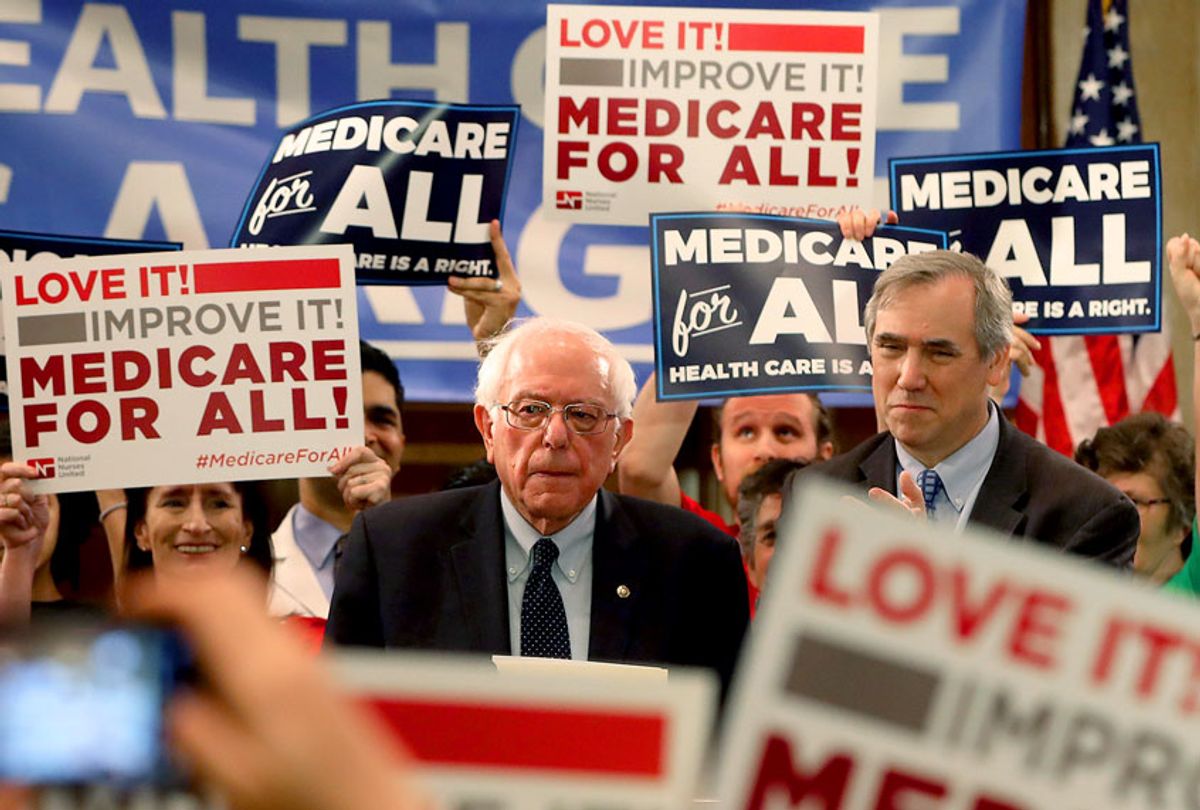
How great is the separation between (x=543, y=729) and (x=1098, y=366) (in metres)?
4.85

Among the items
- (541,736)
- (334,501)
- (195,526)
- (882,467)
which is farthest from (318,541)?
(541,736)

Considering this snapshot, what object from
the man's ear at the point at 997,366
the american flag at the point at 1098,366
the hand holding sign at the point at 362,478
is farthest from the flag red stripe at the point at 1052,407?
the hand holding sign at the point at 362,478

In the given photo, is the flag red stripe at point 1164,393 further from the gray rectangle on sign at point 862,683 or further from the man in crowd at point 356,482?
the gray rectangle on sign at point 862,683

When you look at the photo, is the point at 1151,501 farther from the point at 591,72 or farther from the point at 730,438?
the point at 591,72

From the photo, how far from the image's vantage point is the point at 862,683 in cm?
98

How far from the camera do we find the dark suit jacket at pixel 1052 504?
279 cm

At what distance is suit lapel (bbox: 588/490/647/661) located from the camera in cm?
276

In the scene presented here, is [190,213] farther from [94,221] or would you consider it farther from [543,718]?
[543,718]

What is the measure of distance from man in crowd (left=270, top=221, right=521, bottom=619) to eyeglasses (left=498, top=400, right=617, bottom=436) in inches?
26.0

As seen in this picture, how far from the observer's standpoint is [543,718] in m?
0.96

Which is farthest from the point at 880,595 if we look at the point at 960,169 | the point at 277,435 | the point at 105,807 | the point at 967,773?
the point at 960,169

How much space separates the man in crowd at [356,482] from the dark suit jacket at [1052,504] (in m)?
1.13

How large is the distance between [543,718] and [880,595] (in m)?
0.20

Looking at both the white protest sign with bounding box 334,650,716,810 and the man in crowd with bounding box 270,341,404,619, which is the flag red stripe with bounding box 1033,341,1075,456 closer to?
the man in crowd with bounding box 270,341,404,619
